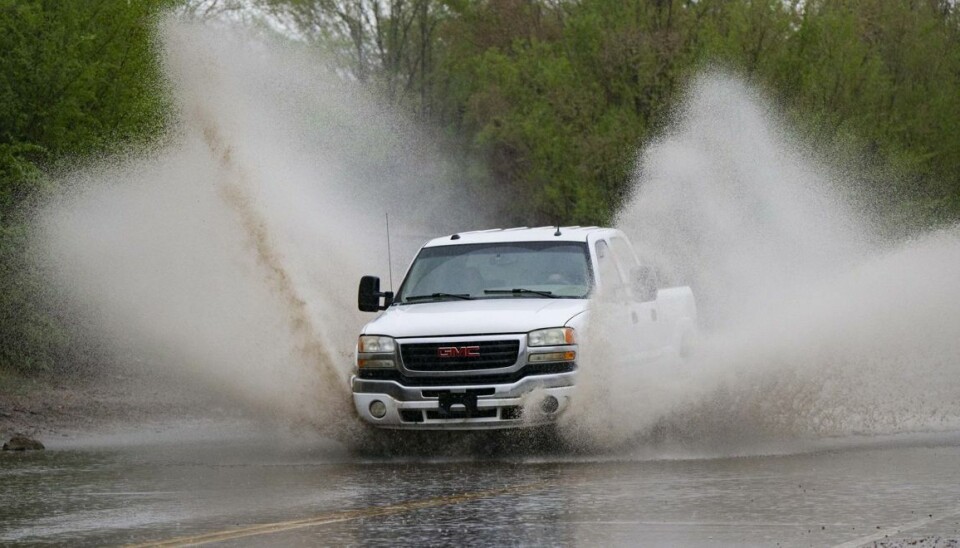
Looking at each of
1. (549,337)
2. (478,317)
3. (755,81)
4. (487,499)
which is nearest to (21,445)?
(478,317)

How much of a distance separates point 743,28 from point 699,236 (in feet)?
51.1

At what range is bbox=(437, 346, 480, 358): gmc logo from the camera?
13789 millimetres

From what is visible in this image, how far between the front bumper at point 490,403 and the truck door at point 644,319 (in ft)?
4.39

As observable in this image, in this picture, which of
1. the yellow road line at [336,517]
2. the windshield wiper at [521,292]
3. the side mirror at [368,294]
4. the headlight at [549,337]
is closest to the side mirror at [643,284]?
the windshield wiper at [521,292]

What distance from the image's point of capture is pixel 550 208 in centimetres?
4203

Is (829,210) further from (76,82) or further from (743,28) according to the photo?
(76,82)

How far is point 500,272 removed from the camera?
15266mm

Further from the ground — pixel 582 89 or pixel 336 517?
pixel 582 89

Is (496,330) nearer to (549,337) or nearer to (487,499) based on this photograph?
(549,337)

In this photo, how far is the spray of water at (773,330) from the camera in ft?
48.0

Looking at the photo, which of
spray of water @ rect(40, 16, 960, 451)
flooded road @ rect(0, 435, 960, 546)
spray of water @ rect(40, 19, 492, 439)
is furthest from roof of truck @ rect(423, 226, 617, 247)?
flooded road @ rect(0, 435, 960, 546)

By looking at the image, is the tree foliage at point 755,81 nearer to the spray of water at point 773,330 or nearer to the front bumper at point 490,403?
the spray of water at point 773,330

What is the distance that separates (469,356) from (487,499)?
3.03 metres

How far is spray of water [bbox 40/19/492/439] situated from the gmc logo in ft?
4.23
